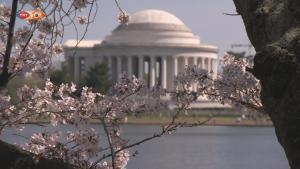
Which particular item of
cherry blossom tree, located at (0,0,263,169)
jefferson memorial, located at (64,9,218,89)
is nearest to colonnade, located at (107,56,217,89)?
jefferson memorial, located at (64,9,218,89)

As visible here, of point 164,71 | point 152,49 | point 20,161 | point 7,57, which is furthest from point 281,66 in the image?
point 164,71

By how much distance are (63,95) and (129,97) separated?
76 cm

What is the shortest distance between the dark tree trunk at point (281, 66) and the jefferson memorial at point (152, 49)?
109 meters

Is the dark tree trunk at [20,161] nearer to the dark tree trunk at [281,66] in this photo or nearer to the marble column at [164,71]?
the dark tree trunk at [281,66]

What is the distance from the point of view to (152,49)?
378ft

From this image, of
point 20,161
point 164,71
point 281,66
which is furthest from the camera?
point 164,71

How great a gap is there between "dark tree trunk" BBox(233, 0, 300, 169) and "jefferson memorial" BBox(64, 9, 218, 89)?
109 metres

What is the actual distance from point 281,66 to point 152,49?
112m

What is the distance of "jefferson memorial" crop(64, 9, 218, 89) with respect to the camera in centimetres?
11575

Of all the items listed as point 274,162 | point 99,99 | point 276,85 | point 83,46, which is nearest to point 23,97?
point 99,99

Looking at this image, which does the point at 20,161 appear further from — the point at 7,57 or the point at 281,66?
the point at 281,66

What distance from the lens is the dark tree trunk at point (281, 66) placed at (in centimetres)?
361

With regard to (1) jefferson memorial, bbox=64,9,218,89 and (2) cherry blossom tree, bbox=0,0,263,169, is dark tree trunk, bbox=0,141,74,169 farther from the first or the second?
(1) jefferson memorial, bbox=64,9,218,89

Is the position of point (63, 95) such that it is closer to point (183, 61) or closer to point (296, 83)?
point (296, 83)
